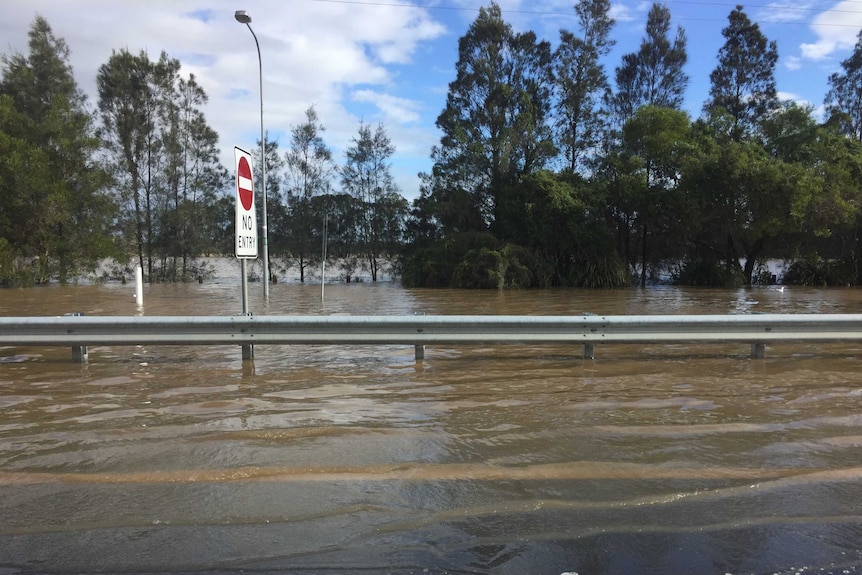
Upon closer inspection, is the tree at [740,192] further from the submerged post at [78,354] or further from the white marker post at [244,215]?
the submerged post at [78,354]

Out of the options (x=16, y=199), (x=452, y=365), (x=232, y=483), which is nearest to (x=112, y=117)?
(x=16, y=199)

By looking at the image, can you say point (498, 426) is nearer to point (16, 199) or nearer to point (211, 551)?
point (211, 551)

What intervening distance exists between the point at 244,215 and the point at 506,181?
→ 25.7m

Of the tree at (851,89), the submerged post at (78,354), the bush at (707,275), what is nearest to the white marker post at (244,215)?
the submerged post at (78,354)

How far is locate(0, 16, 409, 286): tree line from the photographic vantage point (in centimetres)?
2709

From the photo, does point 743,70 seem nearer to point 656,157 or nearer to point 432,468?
point 656,157

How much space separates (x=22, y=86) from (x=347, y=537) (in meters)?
36.0

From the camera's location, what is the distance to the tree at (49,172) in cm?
2541

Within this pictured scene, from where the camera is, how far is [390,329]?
7.34 metres

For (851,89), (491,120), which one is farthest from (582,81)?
(851,89)

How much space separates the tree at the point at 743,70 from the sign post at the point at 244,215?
1520 inches

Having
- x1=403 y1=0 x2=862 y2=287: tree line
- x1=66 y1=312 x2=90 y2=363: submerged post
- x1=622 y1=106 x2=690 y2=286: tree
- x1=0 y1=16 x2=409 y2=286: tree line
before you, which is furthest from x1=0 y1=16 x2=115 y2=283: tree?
x1=622 y1=106 x2=690 y2=286: tree

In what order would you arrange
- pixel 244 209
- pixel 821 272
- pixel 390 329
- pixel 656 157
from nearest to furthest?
pixel 390 329 < pixel 244 209 < pixel 821 272 < pixel 656 157

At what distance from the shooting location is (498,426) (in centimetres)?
503
